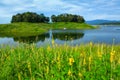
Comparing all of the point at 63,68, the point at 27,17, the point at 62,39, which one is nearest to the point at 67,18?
the point at 27,17

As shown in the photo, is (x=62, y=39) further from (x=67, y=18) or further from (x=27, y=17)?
(x=67, y=18)

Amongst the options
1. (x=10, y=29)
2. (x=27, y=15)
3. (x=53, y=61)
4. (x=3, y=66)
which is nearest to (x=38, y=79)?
(x=53, y=61)

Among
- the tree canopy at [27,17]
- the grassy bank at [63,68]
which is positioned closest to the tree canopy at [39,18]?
the tree canopy at [27,17]

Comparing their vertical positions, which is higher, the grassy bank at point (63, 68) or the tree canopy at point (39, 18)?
the grassy bank at point (63, 68)

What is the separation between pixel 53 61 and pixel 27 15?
156 m

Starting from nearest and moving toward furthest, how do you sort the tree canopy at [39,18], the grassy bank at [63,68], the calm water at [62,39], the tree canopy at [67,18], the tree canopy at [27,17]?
the grassy bank at [63,68], the calm water at [62,39], the tree canopy at [27,17], the tree canopy at [39,18], the tree canopy at [67,18]

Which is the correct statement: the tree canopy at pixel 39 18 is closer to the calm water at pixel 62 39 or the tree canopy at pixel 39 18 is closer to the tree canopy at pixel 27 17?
the tree canopy at pixel 27 17

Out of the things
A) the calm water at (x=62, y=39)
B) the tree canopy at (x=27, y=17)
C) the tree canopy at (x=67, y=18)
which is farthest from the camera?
the tree canopy at (x=67, y=18)

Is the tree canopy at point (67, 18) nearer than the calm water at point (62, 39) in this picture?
No

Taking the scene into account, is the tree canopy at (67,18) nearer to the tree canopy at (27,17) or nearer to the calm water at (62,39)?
the tree canopy at (27,17)

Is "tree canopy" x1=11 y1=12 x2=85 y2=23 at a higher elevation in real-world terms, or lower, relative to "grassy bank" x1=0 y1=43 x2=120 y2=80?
lower

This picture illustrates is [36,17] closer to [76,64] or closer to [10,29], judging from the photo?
[10,29]

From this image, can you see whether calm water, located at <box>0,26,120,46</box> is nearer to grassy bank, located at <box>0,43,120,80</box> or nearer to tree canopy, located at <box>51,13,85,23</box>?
grassy bank, located at <box>0,43,120,80</box>

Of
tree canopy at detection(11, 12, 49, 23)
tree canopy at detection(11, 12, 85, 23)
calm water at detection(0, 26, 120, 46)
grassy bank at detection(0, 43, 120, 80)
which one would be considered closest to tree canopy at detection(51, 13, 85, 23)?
tree canopy at detection(11, 12, 85, 23)
